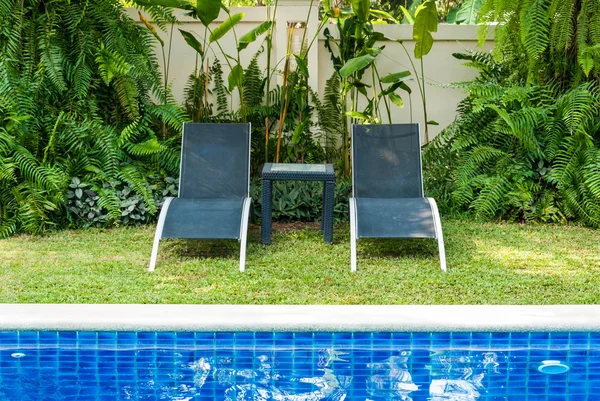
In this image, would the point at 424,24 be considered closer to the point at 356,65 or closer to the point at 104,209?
the point at 356,65

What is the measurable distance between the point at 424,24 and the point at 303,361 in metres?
4.22

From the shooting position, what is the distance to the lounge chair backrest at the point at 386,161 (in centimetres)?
655

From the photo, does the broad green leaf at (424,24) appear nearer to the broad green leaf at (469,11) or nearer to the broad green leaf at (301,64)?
the broad green leaf at (301,64)

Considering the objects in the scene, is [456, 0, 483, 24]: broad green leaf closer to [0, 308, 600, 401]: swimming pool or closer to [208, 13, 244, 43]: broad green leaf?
[208, 13, 244, 43]: broad green leaf

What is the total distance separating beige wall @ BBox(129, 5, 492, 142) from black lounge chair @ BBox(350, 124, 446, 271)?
1.66 meters

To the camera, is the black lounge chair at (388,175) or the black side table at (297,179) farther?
the black side table at (297,179)

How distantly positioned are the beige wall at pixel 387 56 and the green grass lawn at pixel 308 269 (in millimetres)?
1851

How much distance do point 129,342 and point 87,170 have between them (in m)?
3.30

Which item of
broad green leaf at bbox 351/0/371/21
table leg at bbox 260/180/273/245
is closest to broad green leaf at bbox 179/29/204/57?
broad green leaf at bbox 351/0/371/21

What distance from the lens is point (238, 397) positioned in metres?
3.83

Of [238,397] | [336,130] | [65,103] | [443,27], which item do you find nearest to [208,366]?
[238,397]

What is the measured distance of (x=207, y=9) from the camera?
6.93 meters

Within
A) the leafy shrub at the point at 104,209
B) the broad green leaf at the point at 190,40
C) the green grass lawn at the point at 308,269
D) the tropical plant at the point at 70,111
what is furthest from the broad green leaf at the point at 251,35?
the green grass lawn at the point at 308,269

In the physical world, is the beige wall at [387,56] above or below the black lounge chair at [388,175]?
above
